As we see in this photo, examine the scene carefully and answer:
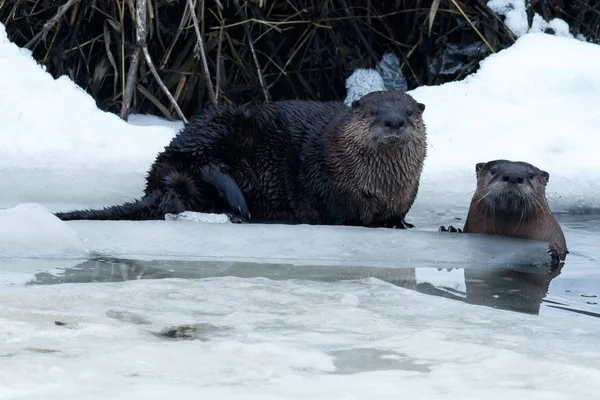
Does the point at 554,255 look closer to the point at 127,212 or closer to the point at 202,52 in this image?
the point at 127,212

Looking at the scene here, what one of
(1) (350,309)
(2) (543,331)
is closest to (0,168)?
(1) (350,309)

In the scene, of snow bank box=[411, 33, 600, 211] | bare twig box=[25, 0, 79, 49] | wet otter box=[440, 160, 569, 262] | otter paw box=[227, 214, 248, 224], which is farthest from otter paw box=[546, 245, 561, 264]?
bare twig box=[25, 0, 79, 49]

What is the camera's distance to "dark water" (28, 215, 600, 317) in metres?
2.80

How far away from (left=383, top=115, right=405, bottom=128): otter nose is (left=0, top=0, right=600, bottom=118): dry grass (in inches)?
67.7

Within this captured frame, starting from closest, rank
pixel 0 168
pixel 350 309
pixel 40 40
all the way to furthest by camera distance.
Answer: pixel 350 309
pixel 0 168
pixel 40 40

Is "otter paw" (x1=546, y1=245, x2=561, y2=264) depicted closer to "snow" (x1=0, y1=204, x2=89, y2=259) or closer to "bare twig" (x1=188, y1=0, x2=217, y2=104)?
"snow" (x1=0, y1=204, x2=89, y2=259)

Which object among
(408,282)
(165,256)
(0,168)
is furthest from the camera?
(0,168)

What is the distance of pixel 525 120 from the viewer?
503 centimetres

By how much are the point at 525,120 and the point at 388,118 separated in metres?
1.37

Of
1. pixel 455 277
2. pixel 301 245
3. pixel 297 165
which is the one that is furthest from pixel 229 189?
pixel 455 277

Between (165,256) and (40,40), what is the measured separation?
2575 mm

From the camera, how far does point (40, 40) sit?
215 inches

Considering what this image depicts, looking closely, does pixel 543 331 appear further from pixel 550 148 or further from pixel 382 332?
pixel 550 148

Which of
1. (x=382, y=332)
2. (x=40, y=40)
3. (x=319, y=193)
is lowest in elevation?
(x=382, y=332)
